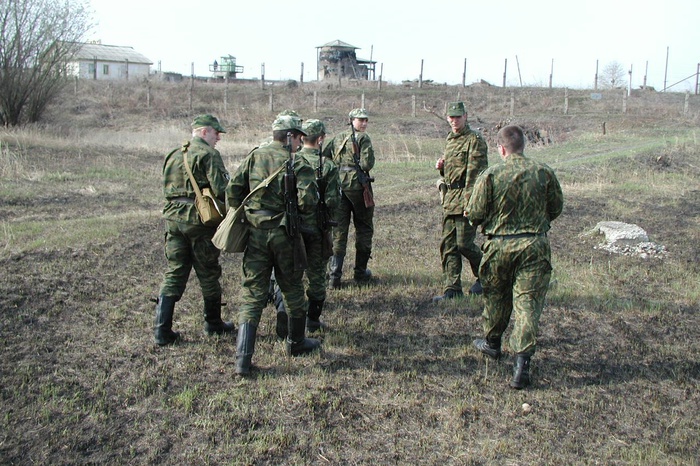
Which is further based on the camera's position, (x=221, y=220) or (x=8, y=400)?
(x=221, y=220)

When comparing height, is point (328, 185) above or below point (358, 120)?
below

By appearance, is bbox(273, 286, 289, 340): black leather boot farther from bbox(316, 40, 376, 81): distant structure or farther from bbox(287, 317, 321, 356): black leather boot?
bbox(316, 40, 376, 81): distant structure

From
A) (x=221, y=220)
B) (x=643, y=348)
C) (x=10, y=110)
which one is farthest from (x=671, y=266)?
(x=10, y=110)

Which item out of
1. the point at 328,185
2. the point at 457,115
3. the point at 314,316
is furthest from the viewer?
the point at 457,115

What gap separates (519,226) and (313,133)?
7.30ft

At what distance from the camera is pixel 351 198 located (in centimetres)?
704

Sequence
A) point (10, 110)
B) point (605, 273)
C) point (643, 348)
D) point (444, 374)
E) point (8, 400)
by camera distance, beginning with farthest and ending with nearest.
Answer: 1. point (10, 110)
2. point (605, 273)
3. point (643, 348)
4. point (444, 374)
5. point (8, 400)

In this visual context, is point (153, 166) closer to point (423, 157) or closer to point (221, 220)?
point (423, 157)

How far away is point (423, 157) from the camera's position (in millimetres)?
21500

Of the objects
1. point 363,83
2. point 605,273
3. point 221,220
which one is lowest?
point 605,273

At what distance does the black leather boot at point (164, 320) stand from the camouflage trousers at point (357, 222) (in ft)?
7.36

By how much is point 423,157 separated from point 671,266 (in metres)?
13.9

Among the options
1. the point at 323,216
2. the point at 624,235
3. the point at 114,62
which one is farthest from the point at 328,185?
the point at 114,62

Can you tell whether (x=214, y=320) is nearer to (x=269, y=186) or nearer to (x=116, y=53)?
(x=269, y=186)
